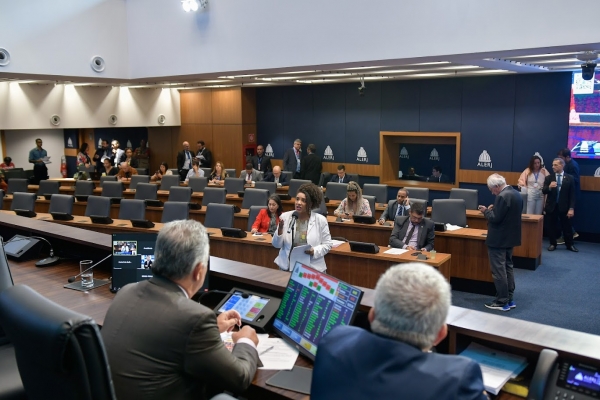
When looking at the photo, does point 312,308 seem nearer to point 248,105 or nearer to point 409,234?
point 409,234

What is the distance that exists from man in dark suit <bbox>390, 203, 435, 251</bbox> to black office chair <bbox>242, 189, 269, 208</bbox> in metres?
2.67

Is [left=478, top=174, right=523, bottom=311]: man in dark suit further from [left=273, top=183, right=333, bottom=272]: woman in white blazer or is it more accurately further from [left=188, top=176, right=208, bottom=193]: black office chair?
[left=188, top=176, right=208, bottom=193]: black office chair

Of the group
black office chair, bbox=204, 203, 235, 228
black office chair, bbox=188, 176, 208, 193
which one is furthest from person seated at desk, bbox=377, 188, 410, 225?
black office chair, bbox=188, 176, 208, 193

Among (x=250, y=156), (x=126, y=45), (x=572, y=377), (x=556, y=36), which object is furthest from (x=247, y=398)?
(x=250, y=156)

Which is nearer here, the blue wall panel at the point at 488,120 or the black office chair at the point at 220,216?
the black office chair at the point at 220,216

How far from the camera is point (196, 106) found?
15398 mm

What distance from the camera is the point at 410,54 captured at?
21.6ft

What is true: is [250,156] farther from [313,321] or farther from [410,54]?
[313,321]

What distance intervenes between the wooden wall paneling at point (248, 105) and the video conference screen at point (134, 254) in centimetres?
1131

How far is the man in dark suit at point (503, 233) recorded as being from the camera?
5.83 metres

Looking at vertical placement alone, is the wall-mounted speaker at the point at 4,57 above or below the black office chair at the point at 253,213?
above

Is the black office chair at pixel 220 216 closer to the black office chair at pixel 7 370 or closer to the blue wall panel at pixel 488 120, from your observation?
the black office chair at pixel 7 370

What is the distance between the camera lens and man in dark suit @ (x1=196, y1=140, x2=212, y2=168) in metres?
14.6

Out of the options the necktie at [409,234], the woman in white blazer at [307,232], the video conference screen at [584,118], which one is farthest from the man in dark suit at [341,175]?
the woman in white blazer at [307,232]
